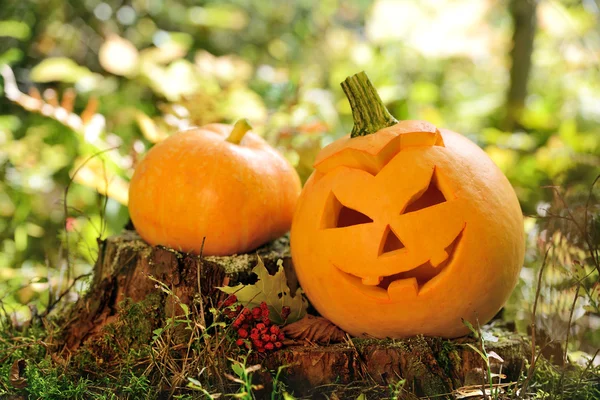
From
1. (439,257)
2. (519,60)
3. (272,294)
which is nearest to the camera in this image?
(439,257)

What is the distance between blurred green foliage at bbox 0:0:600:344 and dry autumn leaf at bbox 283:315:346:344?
3.22 ft

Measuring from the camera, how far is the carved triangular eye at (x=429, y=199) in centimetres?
182

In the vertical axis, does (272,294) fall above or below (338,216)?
below

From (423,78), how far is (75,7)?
326 cm

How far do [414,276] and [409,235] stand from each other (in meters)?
0.19

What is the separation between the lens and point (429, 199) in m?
1.83

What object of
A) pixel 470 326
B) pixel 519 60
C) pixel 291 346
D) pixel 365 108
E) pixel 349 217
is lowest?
pixel 291 346

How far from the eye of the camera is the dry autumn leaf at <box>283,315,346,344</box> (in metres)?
1.86

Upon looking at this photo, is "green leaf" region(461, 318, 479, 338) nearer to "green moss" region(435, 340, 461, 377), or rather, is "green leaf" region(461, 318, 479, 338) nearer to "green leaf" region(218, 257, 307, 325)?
"green moss" region(435, 340, 461, 377)

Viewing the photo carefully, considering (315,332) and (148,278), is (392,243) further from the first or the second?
(148,278)

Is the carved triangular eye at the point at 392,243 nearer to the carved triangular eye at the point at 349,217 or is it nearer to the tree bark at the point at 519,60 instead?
the carved triangular eye at the point at 349,217

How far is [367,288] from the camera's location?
1771 millimetres

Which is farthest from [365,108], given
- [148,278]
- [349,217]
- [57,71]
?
[57,71]

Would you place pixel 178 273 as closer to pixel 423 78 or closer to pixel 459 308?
pixel 459 308
